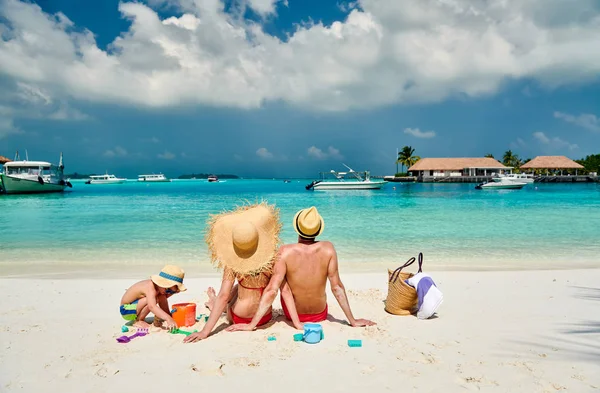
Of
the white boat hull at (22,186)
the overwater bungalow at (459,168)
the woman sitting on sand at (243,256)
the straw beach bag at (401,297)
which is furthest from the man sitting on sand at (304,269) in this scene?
the overwater bungalow at (459,168)

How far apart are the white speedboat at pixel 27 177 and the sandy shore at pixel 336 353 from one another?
48223 millimetres

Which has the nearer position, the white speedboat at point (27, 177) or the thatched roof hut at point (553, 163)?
the white speedboat at point (27, 177)

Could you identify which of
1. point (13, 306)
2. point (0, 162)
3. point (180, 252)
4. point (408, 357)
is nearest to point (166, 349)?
point (408, 357)

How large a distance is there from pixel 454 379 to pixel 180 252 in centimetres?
963

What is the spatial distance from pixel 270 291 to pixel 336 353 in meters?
0.94

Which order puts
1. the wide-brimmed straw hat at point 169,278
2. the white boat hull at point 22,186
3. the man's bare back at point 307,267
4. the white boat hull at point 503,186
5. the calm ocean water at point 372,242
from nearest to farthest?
the man's bare back at point 307,267 < the wide-brimmed straw hat at point 169,278 < the calm ocean water at point 372,242 < the white boat hull at point 22,186 < the white boat hull at point 503,186

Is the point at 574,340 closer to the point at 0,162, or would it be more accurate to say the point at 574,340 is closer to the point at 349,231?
the point at 349,231

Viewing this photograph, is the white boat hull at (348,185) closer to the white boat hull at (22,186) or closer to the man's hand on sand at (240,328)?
the white boat hull at (22,186)

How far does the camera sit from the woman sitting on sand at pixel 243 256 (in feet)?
14.0

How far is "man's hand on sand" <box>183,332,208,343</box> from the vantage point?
4.18 metres

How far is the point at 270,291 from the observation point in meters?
4.36

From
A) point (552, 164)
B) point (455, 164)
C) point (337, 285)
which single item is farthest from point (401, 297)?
point (552, 164)

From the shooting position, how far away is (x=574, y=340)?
417 cm

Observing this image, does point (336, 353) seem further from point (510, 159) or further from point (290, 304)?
point (510, 159)
